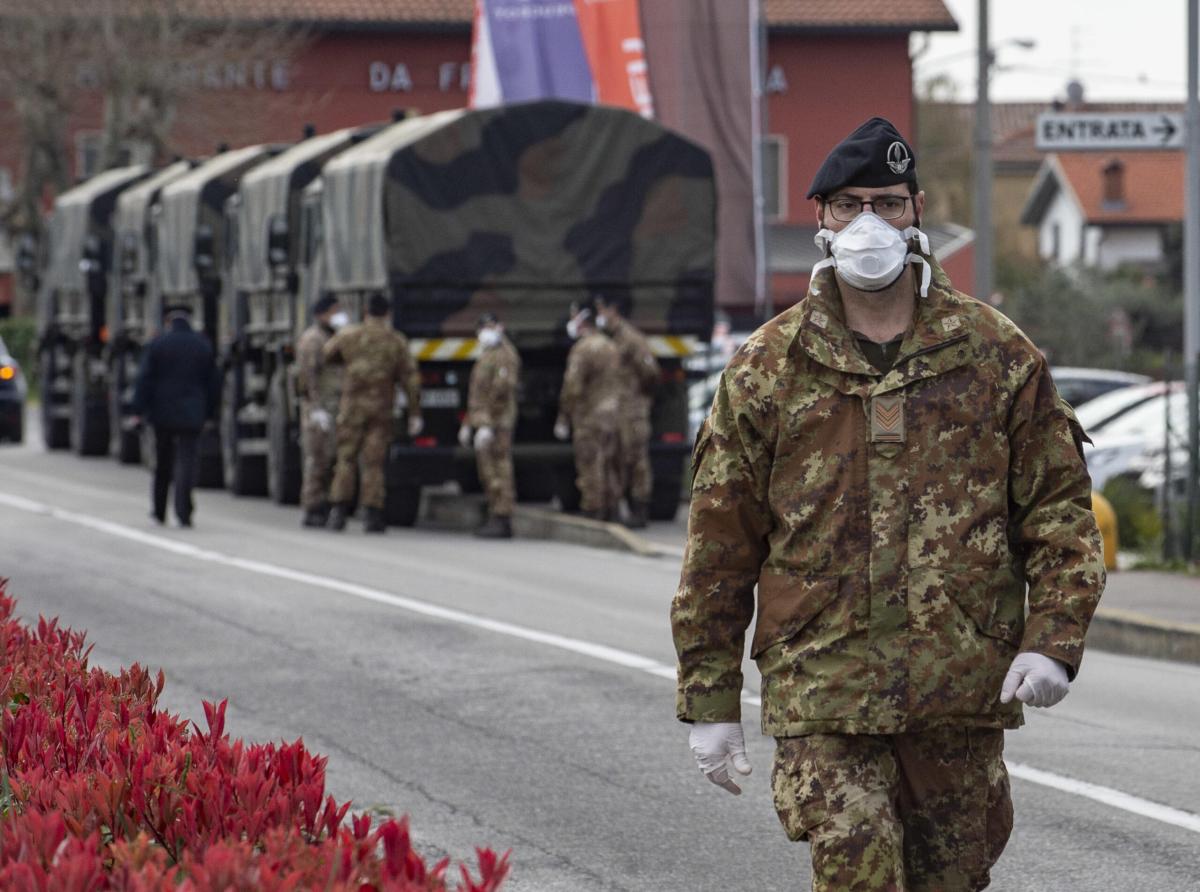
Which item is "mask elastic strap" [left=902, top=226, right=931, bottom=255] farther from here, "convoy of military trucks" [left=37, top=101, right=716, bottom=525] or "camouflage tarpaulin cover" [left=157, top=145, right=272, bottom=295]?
"camouflage tarpaulin cover" [left=157, top=145, right=272, bottom=295]

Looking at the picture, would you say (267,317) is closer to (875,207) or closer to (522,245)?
(522,245)

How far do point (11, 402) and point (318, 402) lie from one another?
468 inches

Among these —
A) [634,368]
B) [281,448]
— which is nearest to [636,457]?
[634,368]

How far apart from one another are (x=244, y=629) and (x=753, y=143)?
1510 centimetres

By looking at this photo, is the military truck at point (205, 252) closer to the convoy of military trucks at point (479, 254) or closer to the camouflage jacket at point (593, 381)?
the convoy of military trucks at point (479, 254)

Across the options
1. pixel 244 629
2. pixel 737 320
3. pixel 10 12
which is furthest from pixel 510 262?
pixel 10 12

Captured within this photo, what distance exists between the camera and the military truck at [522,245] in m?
19.2

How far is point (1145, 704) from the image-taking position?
1048 centimetres

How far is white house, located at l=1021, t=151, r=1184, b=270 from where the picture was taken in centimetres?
8694

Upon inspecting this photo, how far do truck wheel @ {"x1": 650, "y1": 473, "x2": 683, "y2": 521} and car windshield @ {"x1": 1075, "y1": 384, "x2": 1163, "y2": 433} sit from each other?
143 inches

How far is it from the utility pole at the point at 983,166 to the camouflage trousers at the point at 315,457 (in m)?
7.50

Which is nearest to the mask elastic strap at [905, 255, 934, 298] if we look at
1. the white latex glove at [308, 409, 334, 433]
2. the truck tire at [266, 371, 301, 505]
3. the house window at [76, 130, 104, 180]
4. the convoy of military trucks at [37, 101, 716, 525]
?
the convoy of military trucks at [37, 101, 716, 525]

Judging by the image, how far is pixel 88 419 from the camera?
28.5 metres

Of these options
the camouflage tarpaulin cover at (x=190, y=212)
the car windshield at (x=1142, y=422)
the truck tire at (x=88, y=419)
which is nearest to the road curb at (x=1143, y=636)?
the car windshield at (x=1142, y=422)
